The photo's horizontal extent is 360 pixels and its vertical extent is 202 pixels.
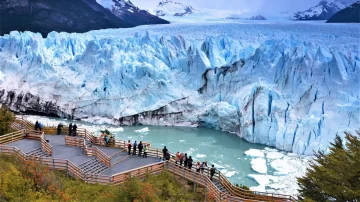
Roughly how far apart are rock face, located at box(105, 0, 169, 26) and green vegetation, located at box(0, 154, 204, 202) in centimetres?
2205

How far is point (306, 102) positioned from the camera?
49.4 ft

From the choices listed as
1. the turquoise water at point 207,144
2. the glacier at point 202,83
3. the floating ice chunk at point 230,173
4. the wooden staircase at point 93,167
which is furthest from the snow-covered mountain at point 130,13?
the wooden staircase at point 93,167

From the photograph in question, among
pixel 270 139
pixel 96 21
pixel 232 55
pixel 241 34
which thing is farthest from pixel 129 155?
pixel 96 21

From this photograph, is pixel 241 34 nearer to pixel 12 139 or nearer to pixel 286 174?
pixel 286 174

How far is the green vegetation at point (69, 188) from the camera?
621 centimetres

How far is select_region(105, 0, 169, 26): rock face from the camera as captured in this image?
29.1 m

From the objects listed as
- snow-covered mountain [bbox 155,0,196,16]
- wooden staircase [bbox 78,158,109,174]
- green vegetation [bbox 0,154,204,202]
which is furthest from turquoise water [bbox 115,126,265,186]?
snow-covered mountain [bbox 155,0,196,16]

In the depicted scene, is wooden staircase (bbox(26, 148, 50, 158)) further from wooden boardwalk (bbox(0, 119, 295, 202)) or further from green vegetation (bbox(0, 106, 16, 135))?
green vegetation (bbox(0, 106, 16, 135))

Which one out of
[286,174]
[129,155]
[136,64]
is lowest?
[286,174]

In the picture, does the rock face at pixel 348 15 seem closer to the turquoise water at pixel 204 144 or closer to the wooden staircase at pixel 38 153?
the turquoise water at pixel 204 144

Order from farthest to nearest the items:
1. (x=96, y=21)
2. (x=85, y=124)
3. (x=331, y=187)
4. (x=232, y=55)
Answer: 1. (x=96, y=21)
2. (x=232, y=55)
3. (x=85, y=124)
4. (x=331, y=187)

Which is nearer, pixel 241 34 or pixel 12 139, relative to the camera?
pixel 12 139

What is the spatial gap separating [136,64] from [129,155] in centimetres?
964

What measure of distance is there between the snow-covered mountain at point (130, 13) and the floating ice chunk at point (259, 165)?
18143 mm
